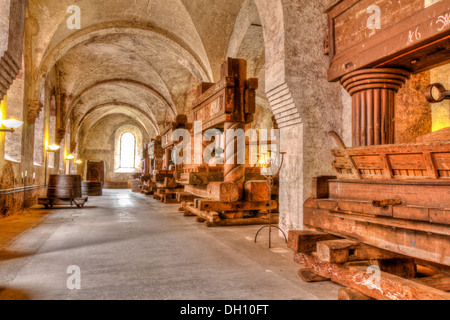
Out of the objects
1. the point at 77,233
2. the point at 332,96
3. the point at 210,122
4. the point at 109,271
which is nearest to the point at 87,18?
the point at 210,122

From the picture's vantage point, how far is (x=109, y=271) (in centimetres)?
319

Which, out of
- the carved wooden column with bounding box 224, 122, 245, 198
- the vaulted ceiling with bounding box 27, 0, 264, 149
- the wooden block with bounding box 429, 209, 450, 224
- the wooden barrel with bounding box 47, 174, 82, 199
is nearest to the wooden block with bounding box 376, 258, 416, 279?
the wooden block with bounding box 429, 209, 450, 224

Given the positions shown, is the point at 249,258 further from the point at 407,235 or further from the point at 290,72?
the point at 290,72

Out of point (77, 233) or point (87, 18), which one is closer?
point (77, 233)

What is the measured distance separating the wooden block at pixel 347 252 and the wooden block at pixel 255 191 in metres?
3.87

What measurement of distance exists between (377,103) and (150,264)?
3370mm

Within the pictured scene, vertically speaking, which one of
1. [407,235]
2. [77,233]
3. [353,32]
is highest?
[353,32]

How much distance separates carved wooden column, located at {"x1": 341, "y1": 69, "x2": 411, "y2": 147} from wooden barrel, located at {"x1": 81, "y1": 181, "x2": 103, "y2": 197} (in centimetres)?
1418

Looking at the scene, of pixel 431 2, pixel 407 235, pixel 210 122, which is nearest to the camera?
pixel 407 235

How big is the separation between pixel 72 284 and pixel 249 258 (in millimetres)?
1945

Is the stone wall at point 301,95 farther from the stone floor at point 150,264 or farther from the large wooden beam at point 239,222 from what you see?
the large wooden beam at point 239,222

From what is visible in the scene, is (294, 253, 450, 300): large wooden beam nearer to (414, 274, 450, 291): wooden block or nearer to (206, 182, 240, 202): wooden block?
(414, 274, 450, 291): wooden block

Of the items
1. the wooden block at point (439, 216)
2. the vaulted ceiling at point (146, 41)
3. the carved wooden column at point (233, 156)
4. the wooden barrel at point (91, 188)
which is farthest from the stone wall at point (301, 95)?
the wooden barrel at point (91, 188)

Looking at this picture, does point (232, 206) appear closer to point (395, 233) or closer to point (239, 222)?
point (239, 222)
